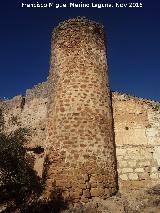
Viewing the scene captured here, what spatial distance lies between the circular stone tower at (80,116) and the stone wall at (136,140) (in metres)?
0.84

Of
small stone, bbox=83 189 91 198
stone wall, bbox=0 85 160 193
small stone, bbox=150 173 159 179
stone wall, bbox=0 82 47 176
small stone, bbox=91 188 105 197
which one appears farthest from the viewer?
stone wall, bbox=0 82 47 176

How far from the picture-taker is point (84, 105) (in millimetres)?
12109

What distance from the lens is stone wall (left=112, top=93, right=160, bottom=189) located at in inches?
506

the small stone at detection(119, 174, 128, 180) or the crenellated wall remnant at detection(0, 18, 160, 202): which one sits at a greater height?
the crenellated wall remnant at detection(0, 18, 160, 202)

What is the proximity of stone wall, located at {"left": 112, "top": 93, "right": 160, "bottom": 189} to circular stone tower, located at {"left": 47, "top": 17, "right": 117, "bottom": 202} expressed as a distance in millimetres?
840

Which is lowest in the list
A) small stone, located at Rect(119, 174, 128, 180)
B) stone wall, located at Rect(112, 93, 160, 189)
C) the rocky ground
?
the rocky ground

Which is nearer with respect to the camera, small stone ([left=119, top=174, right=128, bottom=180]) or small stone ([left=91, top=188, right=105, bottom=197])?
small stone ([left=91, top=188, right=105, bottom=197])

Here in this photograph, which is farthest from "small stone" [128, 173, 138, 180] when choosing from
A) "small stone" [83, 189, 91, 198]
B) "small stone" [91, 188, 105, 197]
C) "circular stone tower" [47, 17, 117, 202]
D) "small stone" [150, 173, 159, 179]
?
"small stone" [83, 189, 91, 198]

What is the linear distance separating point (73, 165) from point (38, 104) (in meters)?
6.22

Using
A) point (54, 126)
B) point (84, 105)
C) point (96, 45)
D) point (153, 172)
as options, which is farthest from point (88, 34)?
point (153, 172)

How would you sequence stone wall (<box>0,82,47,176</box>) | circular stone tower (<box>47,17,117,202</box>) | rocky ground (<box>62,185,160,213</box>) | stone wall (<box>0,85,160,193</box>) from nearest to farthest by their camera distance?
1. rocky ground (<box>62,185,160,213</box>)
2. circular stone tower (<box>47,17,117,202</box>)
3. stone wall (<box>0,85,160,193</box>)
4. stone wall (<box>0,82,47,176</box>)

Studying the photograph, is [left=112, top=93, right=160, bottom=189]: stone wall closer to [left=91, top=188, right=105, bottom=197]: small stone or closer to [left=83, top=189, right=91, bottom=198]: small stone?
[left=91, top=188, right=105, bottom=197]: small stone

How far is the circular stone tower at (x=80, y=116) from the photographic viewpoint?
10953 mm

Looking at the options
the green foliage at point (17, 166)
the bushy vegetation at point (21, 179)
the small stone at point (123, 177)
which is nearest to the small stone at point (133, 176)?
the small stone at point (123, 177)
